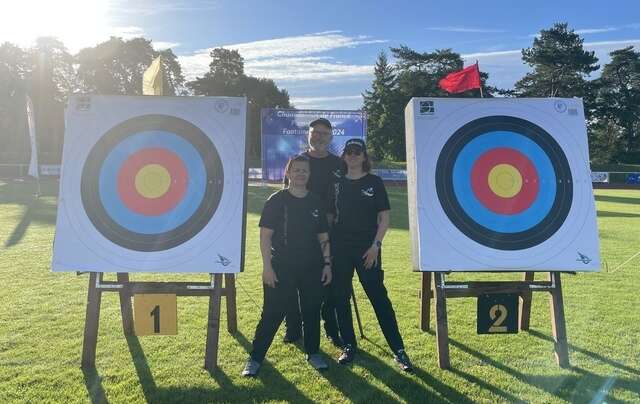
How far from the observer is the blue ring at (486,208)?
3.74 m

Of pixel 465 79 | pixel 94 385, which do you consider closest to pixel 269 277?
pixel 94 385

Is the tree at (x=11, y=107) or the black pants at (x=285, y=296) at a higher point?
the tree at (x=11, y=107)

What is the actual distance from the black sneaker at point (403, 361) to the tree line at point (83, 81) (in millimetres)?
36131

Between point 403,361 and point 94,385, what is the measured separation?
2029 millimetres

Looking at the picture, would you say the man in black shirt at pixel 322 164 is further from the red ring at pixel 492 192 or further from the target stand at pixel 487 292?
the red ring at pixel 492 192

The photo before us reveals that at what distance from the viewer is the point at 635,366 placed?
3.60 metres

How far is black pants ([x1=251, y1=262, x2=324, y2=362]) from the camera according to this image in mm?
3395

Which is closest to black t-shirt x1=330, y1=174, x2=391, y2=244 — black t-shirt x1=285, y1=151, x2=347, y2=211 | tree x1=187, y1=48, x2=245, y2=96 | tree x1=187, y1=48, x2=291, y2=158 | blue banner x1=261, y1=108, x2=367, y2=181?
black t-shirt x1=285, y1=151, x2=347, y2=211

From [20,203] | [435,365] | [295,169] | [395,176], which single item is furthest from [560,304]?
[395,176]

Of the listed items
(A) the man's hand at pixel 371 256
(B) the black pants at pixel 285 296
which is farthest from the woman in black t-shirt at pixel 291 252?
(A) the man's hand at pixel 371 256

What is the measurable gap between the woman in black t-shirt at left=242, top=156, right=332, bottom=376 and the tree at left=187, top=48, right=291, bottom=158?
38111 mm

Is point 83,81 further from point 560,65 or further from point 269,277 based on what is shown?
point 269,277

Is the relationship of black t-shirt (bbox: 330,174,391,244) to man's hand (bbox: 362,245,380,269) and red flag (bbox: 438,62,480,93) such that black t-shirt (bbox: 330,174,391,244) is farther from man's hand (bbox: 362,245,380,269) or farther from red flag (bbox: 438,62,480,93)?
red flag (bbox: 438,62,480,93)

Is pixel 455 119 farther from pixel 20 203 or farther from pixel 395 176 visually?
pixel 395 176
